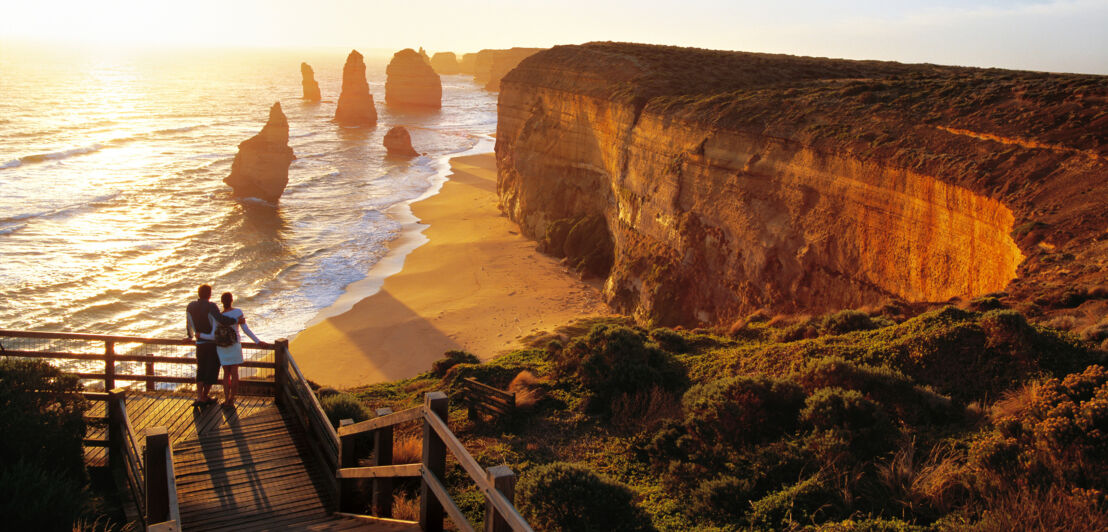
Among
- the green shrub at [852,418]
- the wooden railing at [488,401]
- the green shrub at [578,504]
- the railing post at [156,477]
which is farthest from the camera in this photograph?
the wooden railing at [488,401]

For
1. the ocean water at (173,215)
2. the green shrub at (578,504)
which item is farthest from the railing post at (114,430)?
the ocean water at (173,215)

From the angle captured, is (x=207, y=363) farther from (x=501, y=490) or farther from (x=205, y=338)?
(x=501, y=490)

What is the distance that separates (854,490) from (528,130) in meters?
27.4

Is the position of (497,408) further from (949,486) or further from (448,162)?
(448,162)

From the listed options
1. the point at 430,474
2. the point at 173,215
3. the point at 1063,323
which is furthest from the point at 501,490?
the point at 173,215

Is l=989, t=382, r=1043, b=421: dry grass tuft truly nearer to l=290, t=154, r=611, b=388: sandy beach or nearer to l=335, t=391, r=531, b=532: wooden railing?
l=335, t=391, r=531, b=532: wooden railing

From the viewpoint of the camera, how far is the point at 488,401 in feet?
32.4

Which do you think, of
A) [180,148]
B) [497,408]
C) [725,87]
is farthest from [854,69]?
[180,148]

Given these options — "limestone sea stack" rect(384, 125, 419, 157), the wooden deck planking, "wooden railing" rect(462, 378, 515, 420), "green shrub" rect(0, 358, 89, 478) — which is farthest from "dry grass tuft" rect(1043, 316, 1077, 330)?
"limestone sea stack" rect(384, 125, 419, 157)

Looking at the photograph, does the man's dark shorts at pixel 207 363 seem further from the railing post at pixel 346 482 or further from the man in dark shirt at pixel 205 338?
the railing post at pixel 346 482

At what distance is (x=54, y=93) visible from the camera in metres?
92.5

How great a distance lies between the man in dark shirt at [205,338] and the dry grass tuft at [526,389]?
3.98m

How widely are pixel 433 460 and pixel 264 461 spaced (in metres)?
3.09

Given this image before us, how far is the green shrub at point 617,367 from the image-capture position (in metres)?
9.84
